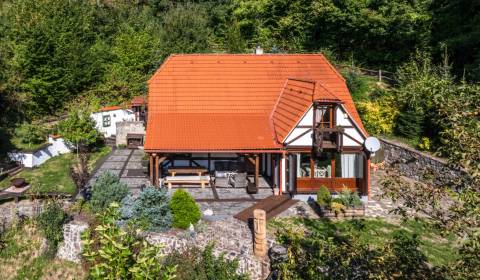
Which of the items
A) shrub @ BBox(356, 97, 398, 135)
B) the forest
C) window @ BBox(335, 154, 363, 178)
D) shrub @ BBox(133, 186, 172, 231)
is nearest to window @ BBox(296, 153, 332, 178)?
window @ BBox(335, 154, 363, 178)

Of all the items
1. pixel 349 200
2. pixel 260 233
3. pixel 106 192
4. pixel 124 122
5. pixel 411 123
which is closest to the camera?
pixel 260 233

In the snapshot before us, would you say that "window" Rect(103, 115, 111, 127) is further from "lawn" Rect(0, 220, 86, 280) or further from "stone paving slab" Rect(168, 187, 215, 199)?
"lawn" Rect(0, 220, 86, 280)

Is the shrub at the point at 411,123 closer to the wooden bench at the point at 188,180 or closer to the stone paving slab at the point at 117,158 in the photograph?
the wooden bench at the point at 188,180

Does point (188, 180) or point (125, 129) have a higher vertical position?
point (125, 129)

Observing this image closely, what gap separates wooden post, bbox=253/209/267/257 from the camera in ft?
43.9

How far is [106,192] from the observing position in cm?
1645

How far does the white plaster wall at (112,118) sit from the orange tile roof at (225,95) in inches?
340

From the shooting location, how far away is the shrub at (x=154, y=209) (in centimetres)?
1505

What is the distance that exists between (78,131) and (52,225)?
1208 centimetres

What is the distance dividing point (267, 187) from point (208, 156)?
11.0 feet

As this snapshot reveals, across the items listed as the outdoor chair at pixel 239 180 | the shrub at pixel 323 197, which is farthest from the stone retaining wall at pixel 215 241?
the outdoor chair at pixel 239 180

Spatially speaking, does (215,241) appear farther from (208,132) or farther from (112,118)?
(112,118)

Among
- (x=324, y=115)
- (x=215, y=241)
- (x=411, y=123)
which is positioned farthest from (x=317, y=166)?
(x=411, y=123)

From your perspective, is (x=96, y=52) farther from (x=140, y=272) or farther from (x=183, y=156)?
(x=140, y=272)
